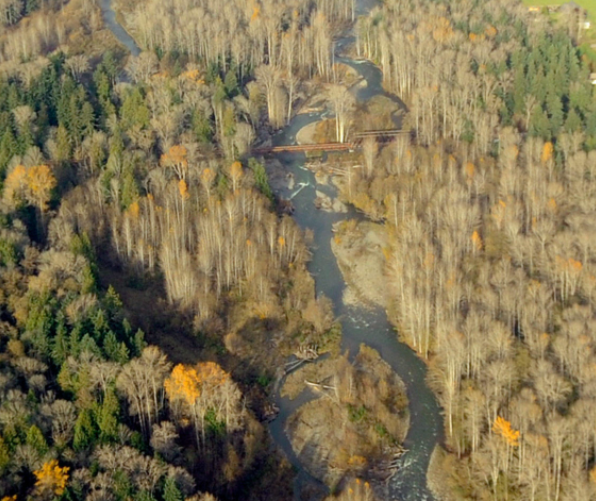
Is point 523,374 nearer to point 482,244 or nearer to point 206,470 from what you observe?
point 482,244

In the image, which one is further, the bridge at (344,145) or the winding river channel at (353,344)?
the bridge at (344,145)

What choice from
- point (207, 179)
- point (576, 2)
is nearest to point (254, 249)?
point (207, 179)

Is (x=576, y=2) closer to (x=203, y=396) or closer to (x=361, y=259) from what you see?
(x=361, y=259)

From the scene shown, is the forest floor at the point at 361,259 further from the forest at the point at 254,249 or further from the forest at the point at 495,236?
the forest at the point at 254,249

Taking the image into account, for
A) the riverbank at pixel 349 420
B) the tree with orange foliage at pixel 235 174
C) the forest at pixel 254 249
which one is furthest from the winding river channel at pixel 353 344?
the tree with orange foliage at pixel 235 174

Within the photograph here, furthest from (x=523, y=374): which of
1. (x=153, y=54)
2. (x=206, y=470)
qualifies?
(x=153, y=54)

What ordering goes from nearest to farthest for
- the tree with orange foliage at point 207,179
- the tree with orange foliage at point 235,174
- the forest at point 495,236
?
the forest at point 495,236, the tree with orange foliage at point 207,179, the tree with orange foliage at point 235,174
